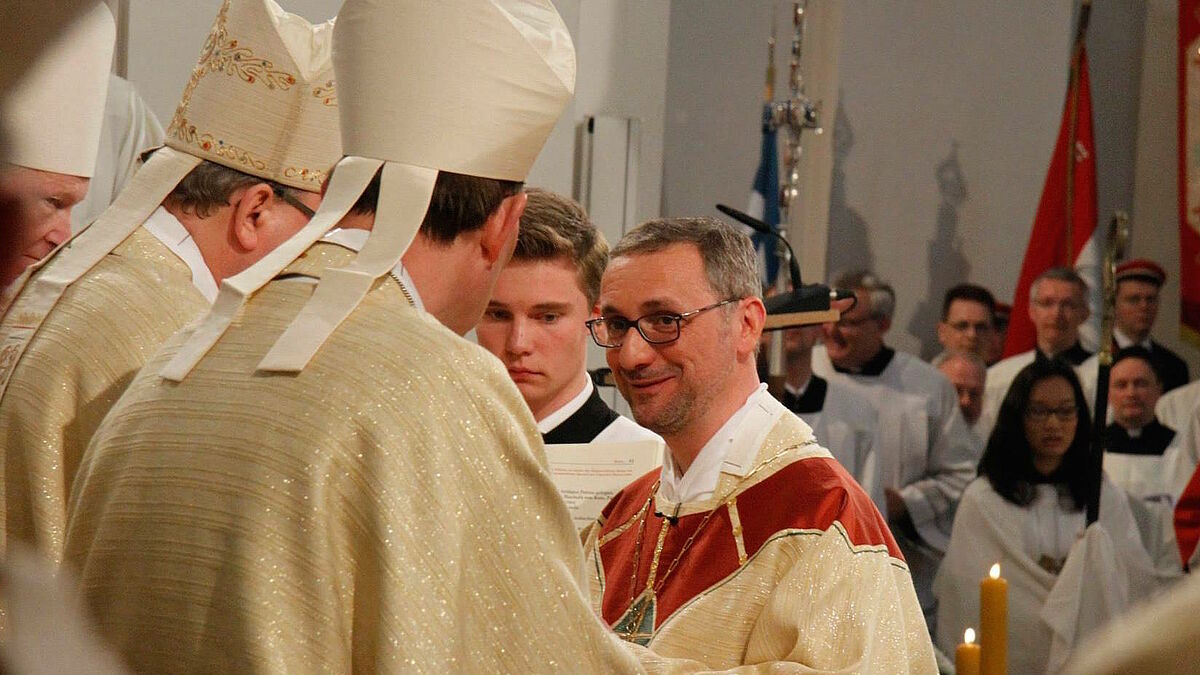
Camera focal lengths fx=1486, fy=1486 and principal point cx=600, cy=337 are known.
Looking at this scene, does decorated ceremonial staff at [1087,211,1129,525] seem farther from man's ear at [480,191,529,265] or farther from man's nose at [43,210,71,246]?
man's ear at [480,191,529,265]

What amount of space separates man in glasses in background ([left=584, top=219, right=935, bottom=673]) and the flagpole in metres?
7.94

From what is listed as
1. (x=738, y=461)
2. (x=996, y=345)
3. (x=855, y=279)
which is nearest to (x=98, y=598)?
(x=738, y=461)

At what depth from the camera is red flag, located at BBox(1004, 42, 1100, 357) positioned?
10461mm

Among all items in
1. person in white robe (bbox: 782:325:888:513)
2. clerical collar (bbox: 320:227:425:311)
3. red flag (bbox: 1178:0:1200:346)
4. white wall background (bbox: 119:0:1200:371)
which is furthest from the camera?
white wall background (bbox: 119:0:1200:371)

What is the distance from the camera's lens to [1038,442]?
7516 mm

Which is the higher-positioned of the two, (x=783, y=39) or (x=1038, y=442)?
(x=783, y=39)

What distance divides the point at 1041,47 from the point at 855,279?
325 cm

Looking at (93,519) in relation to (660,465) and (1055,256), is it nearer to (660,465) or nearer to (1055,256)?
(660,465)

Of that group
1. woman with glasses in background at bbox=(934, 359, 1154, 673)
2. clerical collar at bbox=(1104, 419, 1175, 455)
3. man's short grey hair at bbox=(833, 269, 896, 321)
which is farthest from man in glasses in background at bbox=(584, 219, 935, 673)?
clerical collar at bbox=(1104, 419, 1175, 455)

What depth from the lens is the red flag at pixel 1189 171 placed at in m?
10.7

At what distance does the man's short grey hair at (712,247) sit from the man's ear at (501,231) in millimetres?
930

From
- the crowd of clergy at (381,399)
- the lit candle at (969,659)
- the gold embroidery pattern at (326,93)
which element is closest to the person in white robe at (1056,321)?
the crowd of clergy at (381,399)

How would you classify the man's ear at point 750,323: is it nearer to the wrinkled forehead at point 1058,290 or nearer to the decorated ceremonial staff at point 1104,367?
the decorated ceremonial staff at point 1104,367

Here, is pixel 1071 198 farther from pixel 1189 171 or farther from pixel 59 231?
pixel 59 231
